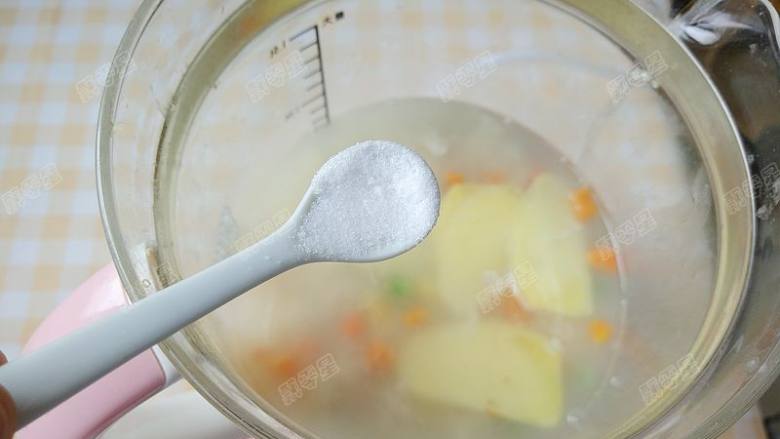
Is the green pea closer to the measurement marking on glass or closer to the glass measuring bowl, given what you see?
the glass measuring bowl

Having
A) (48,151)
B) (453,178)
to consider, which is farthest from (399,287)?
(48,151)

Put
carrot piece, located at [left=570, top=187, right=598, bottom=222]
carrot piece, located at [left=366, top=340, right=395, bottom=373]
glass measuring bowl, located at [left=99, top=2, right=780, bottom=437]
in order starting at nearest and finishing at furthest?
1. glass measuring bowl, located at [left=99, top=2, right=780, bottom=437]
2. carrot piece, located at [left=366, top=340, right=395, bottom=373]
3. carrot piece, located at [left=570, top=187, right=598, bottom=222]

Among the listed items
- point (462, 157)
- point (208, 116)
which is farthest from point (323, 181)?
point (462, 157)

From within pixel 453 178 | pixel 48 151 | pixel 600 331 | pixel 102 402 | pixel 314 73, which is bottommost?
pixel 600 331

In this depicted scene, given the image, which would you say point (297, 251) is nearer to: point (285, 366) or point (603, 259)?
point (285, 366)

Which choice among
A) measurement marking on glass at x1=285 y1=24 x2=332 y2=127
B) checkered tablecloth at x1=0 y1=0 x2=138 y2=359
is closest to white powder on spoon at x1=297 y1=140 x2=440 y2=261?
measurement marking on glass at x1=285 y1=24 x2=332 y2=127

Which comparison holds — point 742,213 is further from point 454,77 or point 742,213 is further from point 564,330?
point 454,77
